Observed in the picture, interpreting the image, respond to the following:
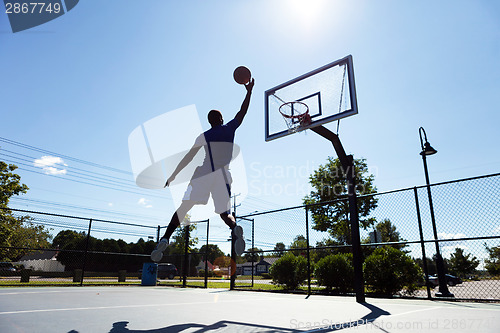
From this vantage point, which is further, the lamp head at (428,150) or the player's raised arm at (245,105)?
the lamp head at (428,150)

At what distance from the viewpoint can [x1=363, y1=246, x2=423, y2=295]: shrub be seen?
24.6ft

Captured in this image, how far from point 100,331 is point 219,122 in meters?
2.71

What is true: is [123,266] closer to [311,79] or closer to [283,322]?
[311,79]

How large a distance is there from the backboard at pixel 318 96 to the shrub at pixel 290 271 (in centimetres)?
493

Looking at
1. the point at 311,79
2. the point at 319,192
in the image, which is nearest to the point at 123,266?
the point at 319,192

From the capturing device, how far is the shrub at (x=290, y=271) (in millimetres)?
10258

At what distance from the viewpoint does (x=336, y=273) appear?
8820mm

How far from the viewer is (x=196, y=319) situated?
3.07m

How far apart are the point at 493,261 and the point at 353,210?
334cm

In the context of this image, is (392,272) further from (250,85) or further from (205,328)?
(205,328)

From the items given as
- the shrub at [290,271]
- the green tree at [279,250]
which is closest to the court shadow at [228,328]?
the green tree at [279,250]

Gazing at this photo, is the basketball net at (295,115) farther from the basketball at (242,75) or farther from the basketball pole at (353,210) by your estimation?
the basketball at (242,75)

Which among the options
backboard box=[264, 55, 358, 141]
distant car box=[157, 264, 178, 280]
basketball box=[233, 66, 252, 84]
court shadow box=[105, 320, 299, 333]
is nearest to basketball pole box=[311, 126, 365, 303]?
backboard box=[264, 55, 358, 141]

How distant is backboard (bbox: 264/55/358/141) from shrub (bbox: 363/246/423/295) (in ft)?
13.3
